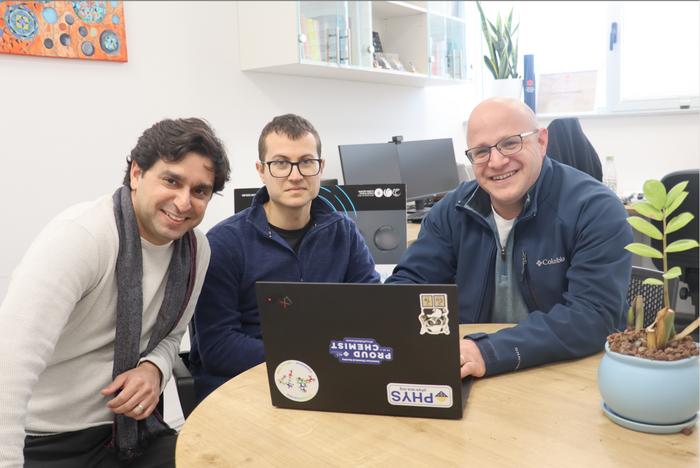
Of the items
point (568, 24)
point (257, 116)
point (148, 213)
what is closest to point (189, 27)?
point (257, 116)

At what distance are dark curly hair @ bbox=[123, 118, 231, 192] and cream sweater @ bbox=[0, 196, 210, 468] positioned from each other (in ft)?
0.54

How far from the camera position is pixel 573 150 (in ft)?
9.82

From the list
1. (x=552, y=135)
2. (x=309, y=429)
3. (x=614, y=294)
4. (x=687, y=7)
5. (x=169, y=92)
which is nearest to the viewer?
(x=309, y=429)

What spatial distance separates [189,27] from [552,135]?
6.24 feet

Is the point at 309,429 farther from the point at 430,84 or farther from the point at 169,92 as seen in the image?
the point at 430,84

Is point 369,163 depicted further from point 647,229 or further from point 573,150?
point 647,229

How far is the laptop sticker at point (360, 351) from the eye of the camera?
1018 mm

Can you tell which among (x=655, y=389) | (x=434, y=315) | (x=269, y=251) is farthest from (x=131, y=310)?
(x=655, y=389)

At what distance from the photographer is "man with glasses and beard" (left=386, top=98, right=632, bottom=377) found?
54.6 inches

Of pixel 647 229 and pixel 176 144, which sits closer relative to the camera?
pixel 647 229

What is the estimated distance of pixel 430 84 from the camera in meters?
4.39

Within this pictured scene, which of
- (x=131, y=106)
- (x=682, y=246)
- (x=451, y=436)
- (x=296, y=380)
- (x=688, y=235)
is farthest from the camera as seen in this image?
(x=688, y=235)

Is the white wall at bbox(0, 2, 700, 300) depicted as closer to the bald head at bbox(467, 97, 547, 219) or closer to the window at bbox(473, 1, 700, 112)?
the window at bbox(473, 1, 700, 112)

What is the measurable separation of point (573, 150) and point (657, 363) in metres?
2.27
